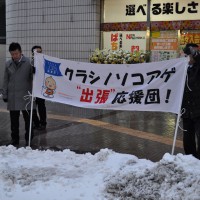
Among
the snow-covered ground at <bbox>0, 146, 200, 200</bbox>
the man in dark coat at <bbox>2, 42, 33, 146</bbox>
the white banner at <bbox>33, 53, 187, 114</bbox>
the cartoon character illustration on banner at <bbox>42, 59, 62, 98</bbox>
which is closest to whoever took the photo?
the snow-covered ground at <bbox>0, 146, 200, 200</bbox>

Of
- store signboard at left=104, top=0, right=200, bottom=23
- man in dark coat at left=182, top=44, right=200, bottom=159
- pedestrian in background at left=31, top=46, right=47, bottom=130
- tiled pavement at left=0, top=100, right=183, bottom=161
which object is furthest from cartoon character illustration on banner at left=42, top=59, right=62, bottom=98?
store signboard at left=104, top=0, right=200, bottom=23

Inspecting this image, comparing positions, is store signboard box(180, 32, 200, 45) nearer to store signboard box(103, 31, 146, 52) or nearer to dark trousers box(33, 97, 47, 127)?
store signboard box(103, 31, 146, 52)

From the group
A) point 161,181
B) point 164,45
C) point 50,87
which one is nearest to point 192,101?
point 161,181

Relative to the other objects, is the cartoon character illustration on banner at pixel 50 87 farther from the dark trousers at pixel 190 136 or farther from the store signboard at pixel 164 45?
the store signboard at pixel 164 45

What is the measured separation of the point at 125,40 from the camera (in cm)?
1291

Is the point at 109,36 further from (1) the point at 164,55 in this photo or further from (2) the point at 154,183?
(2) the point at 154,183

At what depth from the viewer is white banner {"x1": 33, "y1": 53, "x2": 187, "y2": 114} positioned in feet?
18.3

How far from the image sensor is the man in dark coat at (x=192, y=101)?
206 inches

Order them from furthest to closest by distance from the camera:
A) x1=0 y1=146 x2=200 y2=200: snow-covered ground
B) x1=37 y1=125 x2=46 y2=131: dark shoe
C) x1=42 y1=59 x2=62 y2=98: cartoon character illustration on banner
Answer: x1=37 y1=125 x2=46 y2=131: dark shoe → x1=42 y1=59 x2=62 y2=98: cartoon character illustration on banner → x1=0 y1=146 x2=200 y2=200: snow-covered ground

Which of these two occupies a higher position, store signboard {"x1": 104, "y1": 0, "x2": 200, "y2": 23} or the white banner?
store signboard {"x1": 104, "y1": 0, "x2": 200, "y2": 23}

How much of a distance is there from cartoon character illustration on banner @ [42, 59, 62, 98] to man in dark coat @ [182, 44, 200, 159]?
2.28 m

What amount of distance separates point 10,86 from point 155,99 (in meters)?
2.73

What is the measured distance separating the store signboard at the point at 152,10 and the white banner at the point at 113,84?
6.71 meters

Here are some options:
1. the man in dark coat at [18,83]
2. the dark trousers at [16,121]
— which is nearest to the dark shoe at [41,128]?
the dark trousers at [16,121]
